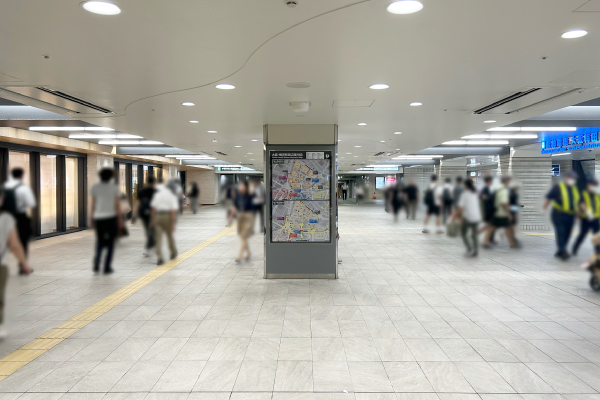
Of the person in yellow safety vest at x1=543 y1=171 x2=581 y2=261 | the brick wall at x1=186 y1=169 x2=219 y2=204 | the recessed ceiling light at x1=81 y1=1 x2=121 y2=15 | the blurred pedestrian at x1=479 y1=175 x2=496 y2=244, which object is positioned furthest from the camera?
the recessed ceiling light at x1=81 y1=1 x2=121 y2=15

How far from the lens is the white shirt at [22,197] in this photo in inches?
90.7

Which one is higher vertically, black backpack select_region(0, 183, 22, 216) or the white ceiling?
the white ceiling

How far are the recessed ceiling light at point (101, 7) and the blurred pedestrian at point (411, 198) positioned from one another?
3617 mm

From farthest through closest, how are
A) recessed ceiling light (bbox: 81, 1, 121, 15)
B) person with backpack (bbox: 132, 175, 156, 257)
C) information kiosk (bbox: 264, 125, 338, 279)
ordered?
1. information kiosk (bbox: 264, 125, 338, 279)
2. recessed ceiling light (bbox: 81, 1, 121, 15)
3. person with backpack (bbox: 132, 175, 156, 257)

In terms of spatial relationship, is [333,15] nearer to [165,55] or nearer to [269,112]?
[165,55]

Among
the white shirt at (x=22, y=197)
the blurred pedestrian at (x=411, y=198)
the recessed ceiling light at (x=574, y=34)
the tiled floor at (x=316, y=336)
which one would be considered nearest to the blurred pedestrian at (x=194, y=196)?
the tiled floor at (x=316, y=336)

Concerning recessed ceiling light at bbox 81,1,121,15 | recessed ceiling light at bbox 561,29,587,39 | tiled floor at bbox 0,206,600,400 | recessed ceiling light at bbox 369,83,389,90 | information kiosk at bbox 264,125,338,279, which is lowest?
tiled floor at bbox 0,206,600,400

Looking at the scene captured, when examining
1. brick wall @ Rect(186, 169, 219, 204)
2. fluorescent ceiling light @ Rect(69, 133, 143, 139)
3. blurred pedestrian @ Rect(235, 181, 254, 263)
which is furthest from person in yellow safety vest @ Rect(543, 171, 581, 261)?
fluorescent ceiling light @ Rect(69, 133, 143, 139)

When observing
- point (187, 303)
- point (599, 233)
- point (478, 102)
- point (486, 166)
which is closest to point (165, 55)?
point (486, 166)

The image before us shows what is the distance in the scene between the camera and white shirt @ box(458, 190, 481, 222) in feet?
10.8

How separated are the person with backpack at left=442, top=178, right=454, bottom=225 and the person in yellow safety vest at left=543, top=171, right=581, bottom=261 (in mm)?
660

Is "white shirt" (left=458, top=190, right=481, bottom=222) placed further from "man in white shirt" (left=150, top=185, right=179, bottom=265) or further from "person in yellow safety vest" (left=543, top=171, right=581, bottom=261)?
"man in white shirt" (left=150, top=185, right=179, bottom=265)

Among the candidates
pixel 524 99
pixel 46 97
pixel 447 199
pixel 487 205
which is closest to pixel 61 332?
pixel 46 97

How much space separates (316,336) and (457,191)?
23.9ft
